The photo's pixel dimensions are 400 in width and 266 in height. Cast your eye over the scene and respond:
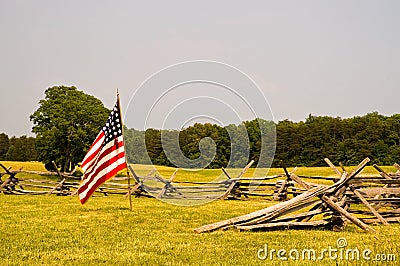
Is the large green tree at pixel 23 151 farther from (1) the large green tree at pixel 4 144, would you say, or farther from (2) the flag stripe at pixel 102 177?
(2) the flag stripe at pixel 102 177

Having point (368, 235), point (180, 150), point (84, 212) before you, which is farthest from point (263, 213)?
point (180, 150)

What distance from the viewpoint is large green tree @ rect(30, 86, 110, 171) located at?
117 feet

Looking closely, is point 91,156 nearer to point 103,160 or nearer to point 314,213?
point 103,160

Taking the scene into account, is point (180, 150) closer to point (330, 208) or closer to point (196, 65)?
point (196, 65)

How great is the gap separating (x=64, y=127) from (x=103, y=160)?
2604 centimetres

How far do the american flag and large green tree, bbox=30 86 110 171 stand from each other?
25.2 meters

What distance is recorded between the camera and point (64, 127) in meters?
35.8

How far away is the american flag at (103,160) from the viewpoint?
1076cm

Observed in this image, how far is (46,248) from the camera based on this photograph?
7258 millimetres

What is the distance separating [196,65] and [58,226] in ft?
20.8

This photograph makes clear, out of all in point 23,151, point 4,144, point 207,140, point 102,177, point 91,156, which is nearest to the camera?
point 102,177

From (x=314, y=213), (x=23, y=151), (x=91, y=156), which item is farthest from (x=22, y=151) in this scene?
(x=314, y=213)

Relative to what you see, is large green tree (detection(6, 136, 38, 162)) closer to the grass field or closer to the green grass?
the green grass

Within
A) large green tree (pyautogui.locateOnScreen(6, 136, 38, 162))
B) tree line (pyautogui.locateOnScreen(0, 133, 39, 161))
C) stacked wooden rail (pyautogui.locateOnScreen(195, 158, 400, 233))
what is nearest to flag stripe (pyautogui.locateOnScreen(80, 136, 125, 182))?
stacked wooden rail (pyautogui.locateOnScreen(195, 158, 400, 233))
